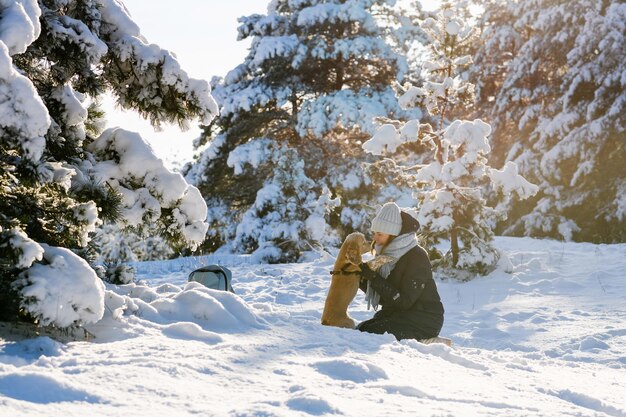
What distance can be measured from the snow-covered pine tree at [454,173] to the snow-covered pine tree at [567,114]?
24.4 feet

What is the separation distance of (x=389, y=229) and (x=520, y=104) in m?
16.7

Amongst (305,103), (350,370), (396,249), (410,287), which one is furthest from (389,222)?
(305,103)

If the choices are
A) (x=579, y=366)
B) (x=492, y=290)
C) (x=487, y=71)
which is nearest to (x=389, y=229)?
(x=579, y=366)

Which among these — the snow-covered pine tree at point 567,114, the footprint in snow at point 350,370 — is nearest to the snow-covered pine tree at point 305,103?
the snow-covered pine tree at point 567,114

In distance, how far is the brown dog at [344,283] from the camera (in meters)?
6.05

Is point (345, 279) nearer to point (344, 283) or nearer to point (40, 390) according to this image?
point (344, 283)

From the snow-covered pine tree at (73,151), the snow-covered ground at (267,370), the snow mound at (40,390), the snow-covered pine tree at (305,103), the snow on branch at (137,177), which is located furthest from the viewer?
the snow-covered pine tree at (305,103)

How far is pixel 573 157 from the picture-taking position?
19.0 m

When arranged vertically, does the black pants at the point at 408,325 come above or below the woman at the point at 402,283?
below

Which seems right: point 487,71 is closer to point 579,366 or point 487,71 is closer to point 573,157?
point 573,157

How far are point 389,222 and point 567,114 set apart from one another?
14765 mm

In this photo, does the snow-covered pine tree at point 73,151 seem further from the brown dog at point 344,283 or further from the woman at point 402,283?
the woman at point 402,283

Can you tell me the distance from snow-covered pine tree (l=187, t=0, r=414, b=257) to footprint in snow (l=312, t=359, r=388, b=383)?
13.0 m

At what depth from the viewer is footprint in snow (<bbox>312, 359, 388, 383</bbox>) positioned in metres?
3.50
